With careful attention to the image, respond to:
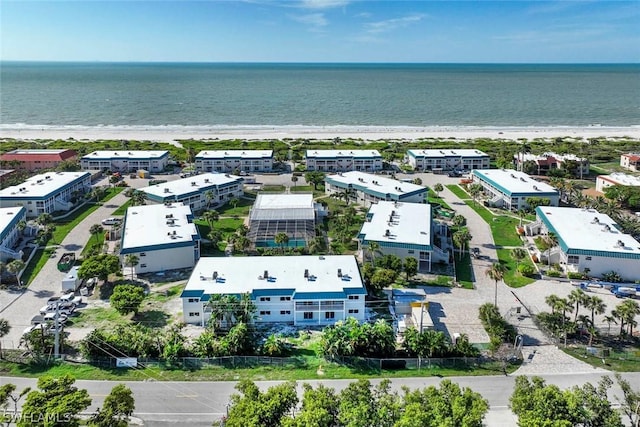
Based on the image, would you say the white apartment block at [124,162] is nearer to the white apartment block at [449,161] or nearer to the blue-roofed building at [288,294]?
the white apartment block at [449,161]

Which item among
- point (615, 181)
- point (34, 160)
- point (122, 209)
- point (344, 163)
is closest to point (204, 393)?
point (122, 209)

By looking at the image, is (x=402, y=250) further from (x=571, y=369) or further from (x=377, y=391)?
(x=377, y=391)

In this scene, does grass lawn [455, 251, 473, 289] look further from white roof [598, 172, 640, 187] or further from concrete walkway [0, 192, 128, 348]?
concrete walkway [0, 192, 128, 348]

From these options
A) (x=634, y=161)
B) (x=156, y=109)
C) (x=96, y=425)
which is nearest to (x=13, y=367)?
(x=96, y=425)

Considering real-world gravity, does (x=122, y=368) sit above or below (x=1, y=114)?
below

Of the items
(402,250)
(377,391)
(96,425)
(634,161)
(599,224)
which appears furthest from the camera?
(634,161)

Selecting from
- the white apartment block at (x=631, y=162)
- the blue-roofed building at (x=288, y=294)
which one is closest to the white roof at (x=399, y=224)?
the blue-roofed building at (x=288, y=294)
